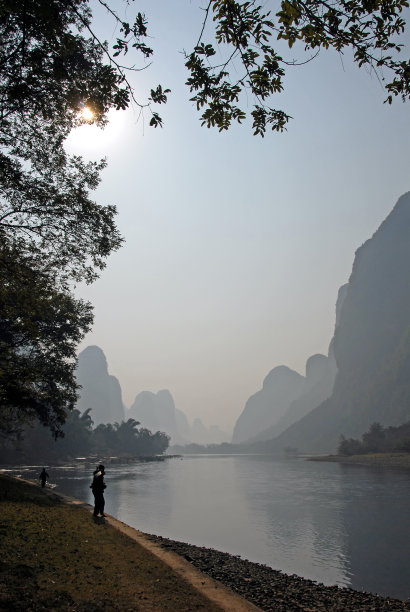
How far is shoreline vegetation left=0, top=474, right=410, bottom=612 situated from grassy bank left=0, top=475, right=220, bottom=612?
2 centimetres

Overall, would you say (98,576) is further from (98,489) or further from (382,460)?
(382,460)

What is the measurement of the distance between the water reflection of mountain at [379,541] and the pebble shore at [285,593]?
3.06 meters

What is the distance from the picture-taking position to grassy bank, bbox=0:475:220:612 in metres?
6.79

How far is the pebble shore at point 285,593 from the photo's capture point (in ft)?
38.2

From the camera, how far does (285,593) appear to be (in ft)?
41.9

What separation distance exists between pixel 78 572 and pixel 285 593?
26.2ft

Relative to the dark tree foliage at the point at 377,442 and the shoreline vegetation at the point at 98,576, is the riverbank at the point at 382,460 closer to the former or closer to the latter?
Answer: the dark tree foliage at the point at 377,442

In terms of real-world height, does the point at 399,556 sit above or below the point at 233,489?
above

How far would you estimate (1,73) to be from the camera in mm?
9289

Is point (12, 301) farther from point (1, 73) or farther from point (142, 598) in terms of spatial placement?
point (142, 598)

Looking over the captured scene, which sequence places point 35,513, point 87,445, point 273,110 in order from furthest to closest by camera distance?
point 87,445 → point 35,513 → point 273,110

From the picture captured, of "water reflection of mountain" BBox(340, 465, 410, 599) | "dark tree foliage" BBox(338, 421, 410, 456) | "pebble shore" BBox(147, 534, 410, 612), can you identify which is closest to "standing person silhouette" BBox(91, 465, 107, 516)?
"pebble shore" BBox(147, 534, 410, 612)

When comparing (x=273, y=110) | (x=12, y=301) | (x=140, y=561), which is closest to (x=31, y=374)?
(x=12, y=301)

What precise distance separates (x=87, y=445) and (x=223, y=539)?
10972 cm
